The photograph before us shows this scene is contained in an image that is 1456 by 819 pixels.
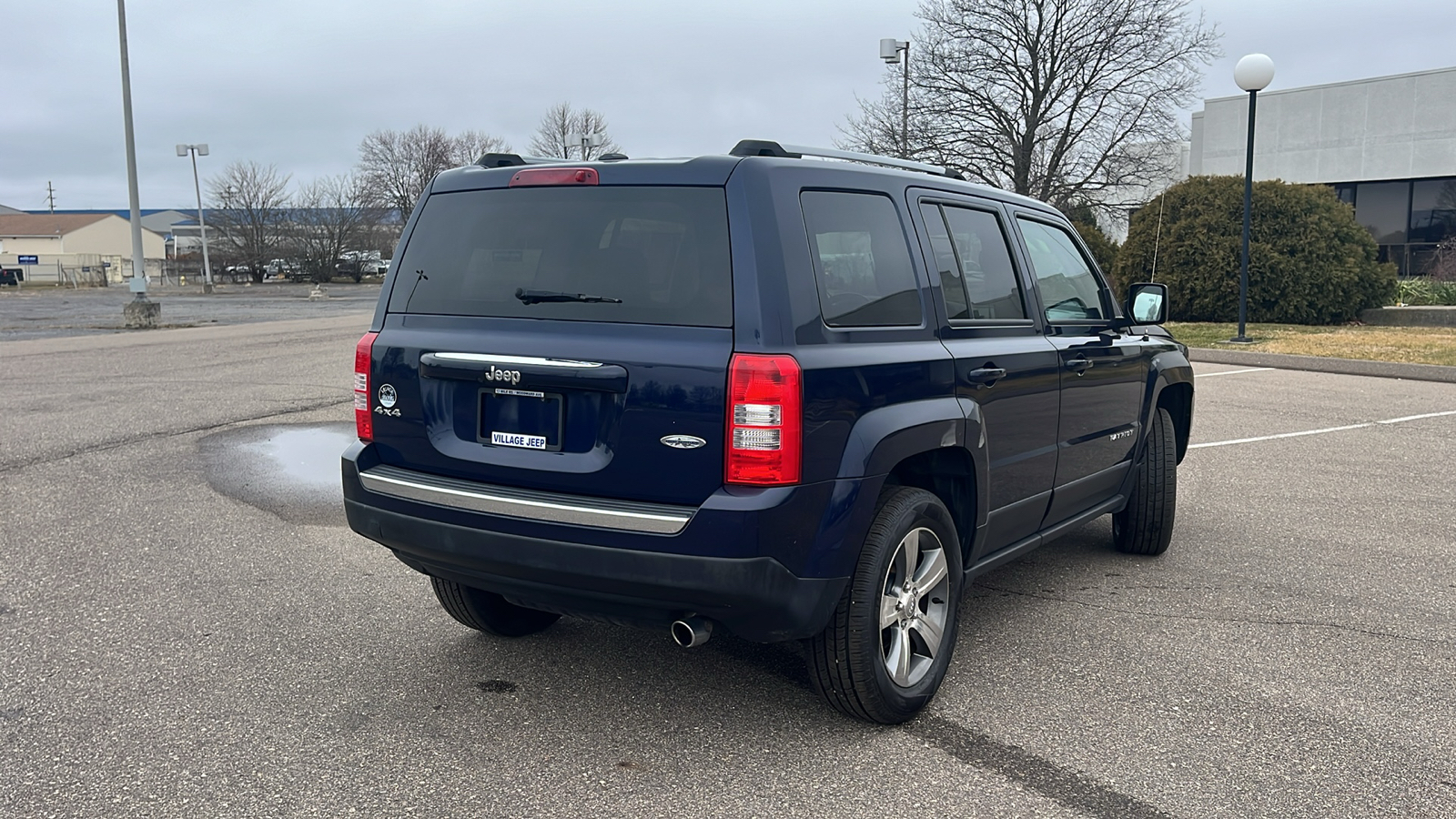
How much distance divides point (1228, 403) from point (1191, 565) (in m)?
6.70

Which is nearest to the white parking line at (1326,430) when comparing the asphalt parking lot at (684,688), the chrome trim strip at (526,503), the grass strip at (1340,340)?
the asphalt parking lot at (684,688)

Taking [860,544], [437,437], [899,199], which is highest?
[899,199]

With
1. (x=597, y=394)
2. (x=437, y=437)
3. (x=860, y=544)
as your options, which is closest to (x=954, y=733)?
(x=860, y=544)

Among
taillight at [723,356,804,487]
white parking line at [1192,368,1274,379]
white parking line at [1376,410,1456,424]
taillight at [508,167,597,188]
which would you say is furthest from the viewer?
white parking line at [1192,368,1274,379]

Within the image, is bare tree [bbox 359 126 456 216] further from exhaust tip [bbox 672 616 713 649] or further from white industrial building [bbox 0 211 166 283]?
exhaust tip [bbox 672 616 713 649]

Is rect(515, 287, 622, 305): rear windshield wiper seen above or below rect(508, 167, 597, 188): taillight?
below

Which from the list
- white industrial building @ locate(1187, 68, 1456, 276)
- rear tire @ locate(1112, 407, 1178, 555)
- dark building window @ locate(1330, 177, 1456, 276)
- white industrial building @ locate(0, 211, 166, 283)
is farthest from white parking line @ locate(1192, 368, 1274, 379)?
white industrial building @ locate(0, 211, 166, 283)

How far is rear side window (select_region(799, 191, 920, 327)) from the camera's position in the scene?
11.7 feet

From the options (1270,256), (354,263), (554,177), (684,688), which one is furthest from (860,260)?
(354,263)

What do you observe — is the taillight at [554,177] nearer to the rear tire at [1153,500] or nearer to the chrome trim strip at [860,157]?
the chrome trim strip at [860,157]

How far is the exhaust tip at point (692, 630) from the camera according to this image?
11.0 feet

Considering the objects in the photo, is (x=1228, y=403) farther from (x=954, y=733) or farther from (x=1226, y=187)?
(x=1226, y=187)

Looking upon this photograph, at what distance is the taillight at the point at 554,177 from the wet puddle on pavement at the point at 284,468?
114 inches

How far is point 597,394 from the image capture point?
11.1ft
